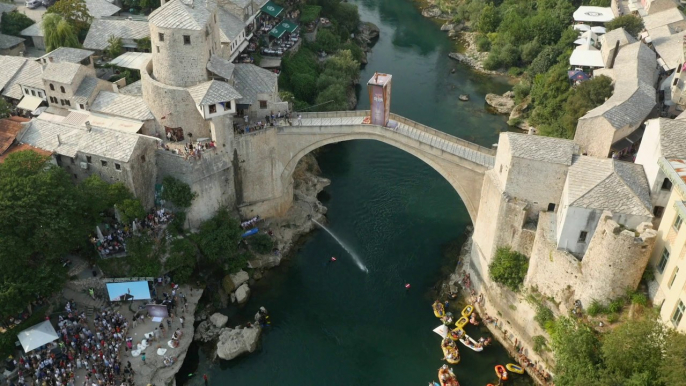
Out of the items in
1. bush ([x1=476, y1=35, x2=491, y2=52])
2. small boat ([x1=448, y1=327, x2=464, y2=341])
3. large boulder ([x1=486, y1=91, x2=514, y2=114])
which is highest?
bush ([x1=476, y1=35, x2=491, y2=52])

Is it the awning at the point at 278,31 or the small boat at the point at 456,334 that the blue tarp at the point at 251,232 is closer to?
the small boat at the point at 456,334

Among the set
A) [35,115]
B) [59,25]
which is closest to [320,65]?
[59,25]

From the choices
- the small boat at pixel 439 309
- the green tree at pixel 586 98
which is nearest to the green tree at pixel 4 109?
the small boat at pixel 439 309

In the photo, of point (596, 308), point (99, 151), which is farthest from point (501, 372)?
point (99, 151)

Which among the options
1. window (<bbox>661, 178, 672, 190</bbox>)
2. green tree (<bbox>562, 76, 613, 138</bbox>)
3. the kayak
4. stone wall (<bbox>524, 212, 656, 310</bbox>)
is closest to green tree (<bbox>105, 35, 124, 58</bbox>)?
the kayak

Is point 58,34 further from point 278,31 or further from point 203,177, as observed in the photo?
point 278,31

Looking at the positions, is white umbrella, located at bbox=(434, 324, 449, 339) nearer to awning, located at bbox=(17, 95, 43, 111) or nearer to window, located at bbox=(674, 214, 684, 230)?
window, located at bbox=(674, 214, 684, 230)

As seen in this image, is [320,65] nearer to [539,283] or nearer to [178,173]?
[178,173]
